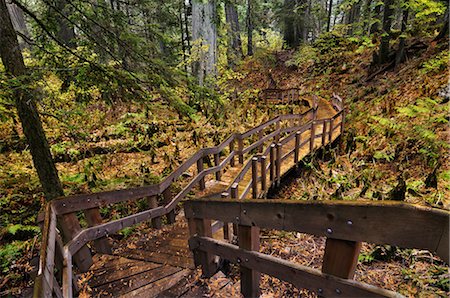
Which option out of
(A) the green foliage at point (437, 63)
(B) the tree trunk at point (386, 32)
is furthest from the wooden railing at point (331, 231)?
(B) the tree trunk at point (386, 32)

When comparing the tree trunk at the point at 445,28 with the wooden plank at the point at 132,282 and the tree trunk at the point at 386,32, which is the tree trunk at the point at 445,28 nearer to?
the tree trunk at the point at 386,32

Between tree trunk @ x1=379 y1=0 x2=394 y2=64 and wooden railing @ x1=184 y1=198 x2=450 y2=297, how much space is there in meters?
12.7

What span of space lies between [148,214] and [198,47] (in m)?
7.87

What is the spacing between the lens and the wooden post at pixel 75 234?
329cm

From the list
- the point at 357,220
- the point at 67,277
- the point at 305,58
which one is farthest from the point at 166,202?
the point at 305,58

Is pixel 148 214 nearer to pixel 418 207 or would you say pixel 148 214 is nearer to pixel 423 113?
pixel 418 207

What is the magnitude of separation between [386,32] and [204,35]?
27.3 feet

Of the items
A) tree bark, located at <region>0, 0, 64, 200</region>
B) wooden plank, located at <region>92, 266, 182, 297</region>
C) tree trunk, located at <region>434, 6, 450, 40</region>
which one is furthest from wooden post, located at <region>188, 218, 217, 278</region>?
tree trunk, located at <region>434, 6, 450, 40</region>

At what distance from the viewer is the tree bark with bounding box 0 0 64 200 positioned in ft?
12.2

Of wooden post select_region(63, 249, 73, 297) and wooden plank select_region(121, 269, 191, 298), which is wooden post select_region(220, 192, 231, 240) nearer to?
wooden plank select_region(121, 269, 191, 298)

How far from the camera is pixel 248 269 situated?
2533 millimetres

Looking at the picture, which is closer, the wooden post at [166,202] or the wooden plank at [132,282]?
the wooden plank at [132,282]

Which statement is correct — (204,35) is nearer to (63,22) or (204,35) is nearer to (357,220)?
(63,22)

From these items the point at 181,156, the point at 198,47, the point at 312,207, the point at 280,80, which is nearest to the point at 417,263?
the point at 312,207
